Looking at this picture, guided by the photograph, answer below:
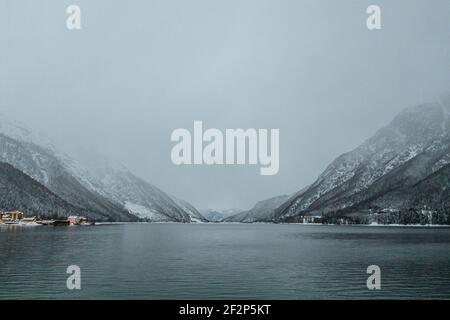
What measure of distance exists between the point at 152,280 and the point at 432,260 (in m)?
63.6

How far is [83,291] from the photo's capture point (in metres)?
53.2

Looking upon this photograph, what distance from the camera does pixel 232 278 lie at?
64.3 metres

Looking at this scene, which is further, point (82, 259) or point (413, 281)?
point (82, 259)
